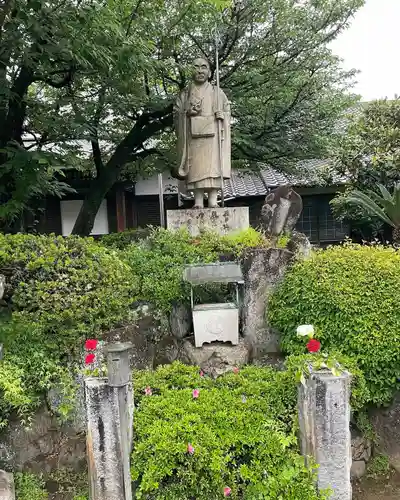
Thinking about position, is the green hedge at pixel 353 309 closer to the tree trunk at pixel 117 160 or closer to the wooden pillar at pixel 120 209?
the tree trunk at pixel 117 160

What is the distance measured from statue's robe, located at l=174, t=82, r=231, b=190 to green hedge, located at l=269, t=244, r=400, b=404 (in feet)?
7.58

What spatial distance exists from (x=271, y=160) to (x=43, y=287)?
759 centimetres

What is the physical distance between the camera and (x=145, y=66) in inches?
225

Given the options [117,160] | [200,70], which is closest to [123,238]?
[117,160]

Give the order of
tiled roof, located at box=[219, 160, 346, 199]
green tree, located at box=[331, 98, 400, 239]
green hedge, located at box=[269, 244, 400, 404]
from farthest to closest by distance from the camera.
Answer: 1. tiled roof, located at box=[219, 160, 346, 199]
2. green tree, located at box=[331, 98, 400, 239]
3. green hedge, located at box=[269, 244, 400, 404]

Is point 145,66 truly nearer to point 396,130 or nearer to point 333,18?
point 333,18

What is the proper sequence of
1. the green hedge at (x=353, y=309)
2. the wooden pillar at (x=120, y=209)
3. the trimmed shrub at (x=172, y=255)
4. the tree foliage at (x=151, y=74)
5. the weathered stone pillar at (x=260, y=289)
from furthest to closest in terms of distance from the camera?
the wooden pillar at (x=120, y=209) < the tree foliage at (x=151, y=74) < the weathered stone pillar at (x=260, y=289) < the trimmed shrub at (x=172, y=255) < the green hedge at (x=353, y=309)

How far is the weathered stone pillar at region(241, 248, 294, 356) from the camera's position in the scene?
15.6 feet

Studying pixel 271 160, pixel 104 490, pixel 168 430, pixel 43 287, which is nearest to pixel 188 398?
pixel 168 430

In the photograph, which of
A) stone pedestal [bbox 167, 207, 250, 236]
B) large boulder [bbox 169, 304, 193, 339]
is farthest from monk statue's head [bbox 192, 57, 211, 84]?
large boulder [bbox 169, 304, 193, 339]

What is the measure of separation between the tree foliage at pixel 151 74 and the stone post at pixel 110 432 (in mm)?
3738

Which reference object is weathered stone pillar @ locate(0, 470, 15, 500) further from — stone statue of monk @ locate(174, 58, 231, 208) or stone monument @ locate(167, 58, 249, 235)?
stone statue of monk @ locate(174, 58, 231, 208)

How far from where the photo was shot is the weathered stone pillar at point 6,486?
3.37 metres

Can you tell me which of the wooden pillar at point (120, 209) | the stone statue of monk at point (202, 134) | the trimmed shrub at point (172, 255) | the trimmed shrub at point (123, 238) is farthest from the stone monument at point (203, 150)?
the wooden pillar at point (120, 209)
